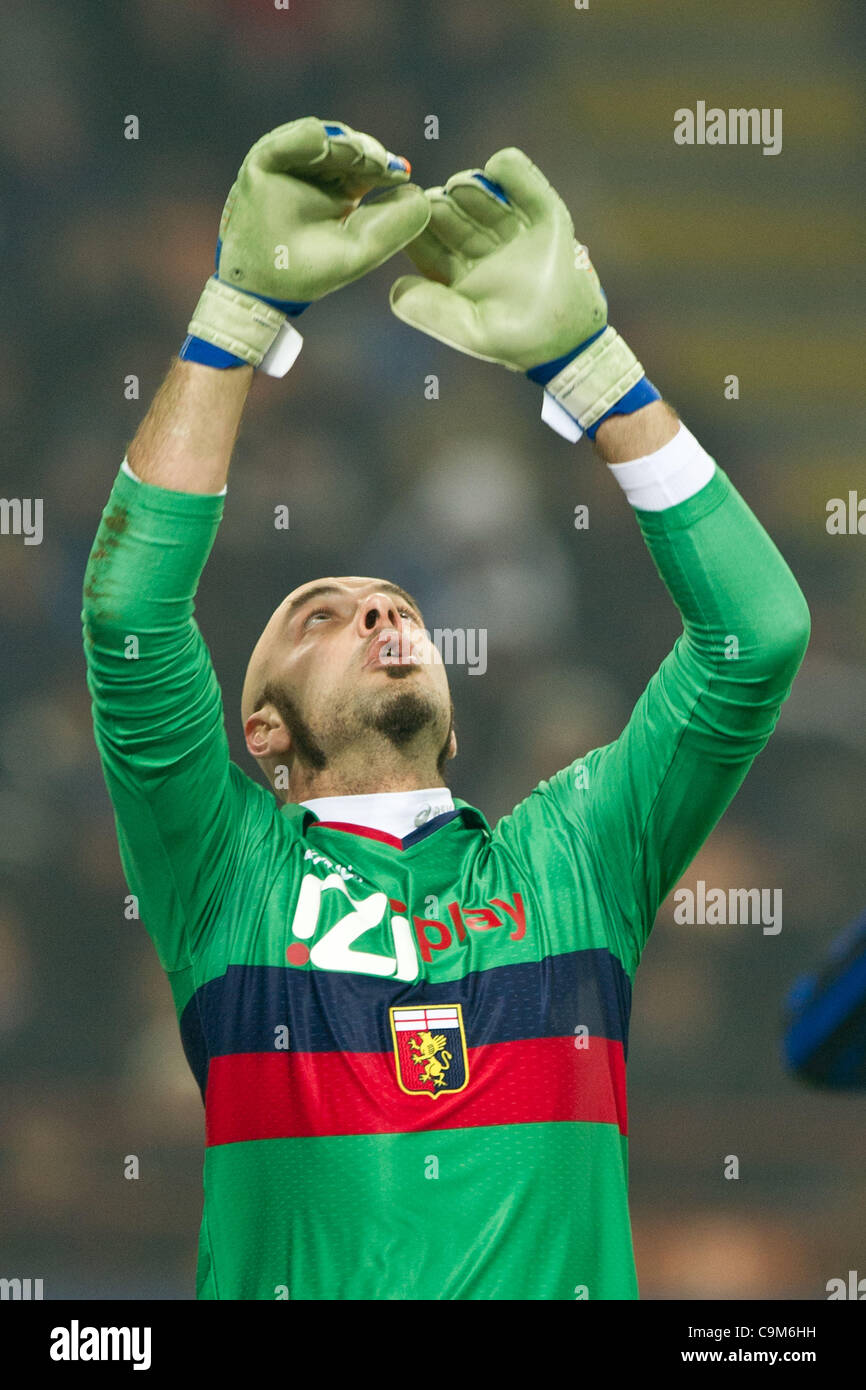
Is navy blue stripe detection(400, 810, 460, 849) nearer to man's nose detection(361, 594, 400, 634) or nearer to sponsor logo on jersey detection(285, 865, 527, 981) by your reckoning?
sponsor logo on jersey detection(285, 865, 527, 981)

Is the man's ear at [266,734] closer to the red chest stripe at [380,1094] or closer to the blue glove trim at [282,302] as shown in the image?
the red chest stripe at [380,1094]

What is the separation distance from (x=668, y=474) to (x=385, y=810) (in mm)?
590

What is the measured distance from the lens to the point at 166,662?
2.03 m

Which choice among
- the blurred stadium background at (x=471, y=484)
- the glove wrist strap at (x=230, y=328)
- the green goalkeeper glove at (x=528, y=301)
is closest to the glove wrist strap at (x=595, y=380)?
the green goalkeeper glove at (x=528, y=301)

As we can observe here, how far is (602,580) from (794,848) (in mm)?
704

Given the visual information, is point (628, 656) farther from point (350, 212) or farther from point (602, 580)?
point (350, 212)

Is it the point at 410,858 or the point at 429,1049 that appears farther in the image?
the point at 410,858

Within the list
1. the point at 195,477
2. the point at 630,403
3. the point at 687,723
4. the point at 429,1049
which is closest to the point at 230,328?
the point at 195,477

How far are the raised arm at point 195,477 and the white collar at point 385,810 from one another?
23cm

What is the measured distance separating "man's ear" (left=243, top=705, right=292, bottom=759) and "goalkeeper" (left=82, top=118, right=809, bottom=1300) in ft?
0.51

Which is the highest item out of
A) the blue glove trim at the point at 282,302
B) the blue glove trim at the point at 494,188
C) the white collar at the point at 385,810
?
the blue glove trim at the point at 494,188

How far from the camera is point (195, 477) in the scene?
78.7 inches

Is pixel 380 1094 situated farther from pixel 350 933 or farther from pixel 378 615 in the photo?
pixel 378 615

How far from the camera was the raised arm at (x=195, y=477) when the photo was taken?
6.54 feet
